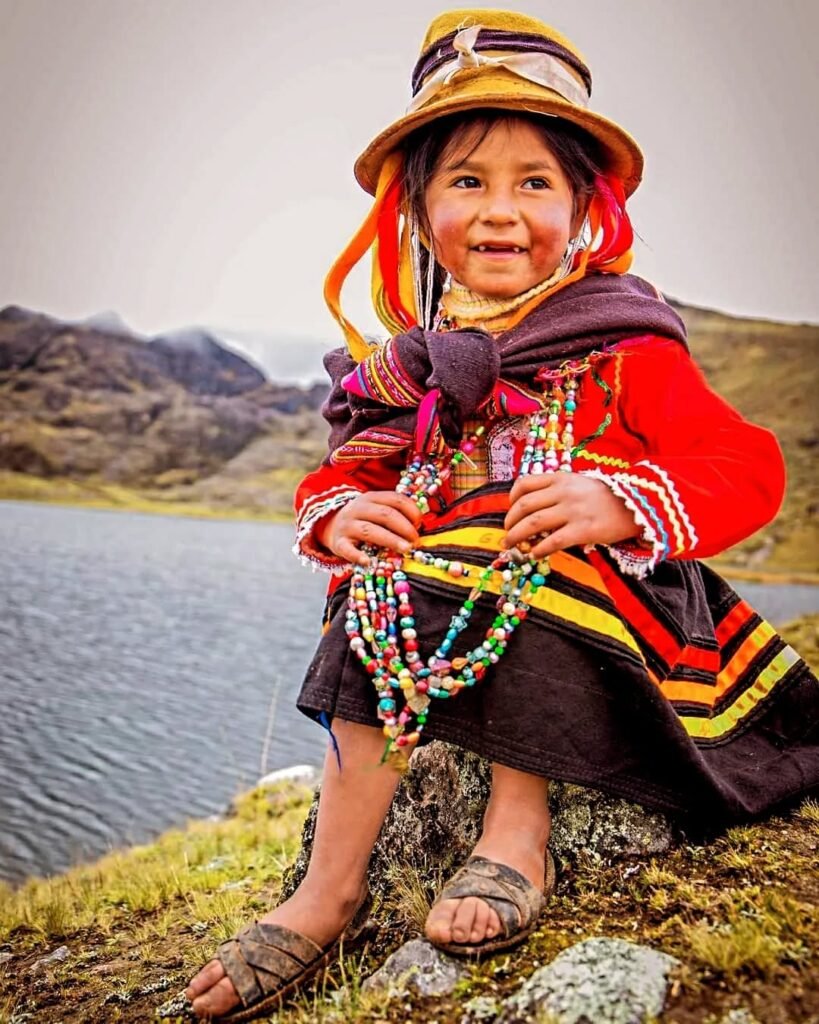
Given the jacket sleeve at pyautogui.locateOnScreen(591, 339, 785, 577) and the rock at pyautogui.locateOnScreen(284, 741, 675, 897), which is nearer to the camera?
the jacket sleeve at pyautogui.locateOnScreen(591, 339, 785, 577)

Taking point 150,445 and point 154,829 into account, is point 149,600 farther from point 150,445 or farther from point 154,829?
point 150,445

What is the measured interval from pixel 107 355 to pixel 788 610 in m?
130

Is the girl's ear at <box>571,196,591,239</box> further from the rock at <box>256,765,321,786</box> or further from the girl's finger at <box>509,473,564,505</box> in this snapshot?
the rock at <box>256,765,321,786</box>

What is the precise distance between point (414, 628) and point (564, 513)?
0.48 metres

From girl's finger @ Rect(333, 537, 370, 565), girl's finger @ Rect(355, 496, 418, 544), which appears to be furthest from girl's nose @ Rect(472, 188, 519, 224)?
girl's finger @ Rect(333, 537, 370, 565)

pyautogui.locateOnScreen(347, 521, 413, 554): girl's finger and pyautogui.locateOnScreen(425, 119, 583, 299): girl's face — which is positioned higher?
pyautogui.locateOnScreen(425, 119, 583, 299): girl's face

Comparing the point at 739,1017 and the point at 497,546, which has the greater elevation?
the point at 497,546

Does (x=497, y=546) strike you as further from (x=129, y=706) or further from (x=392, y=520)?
(x=129, y=706)

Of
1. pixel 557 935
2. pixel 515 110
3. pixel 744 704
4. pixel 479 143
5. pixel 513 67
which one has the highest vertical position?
pixel 513 67

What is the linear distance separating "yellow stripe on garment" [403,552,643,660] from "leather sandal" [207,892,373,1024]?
93cm

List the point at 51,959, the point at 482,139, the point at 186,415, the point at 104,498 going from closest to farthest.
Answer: the point at 482,139 < the point at 51,959 < the point at 104,498 < the point at 186,415

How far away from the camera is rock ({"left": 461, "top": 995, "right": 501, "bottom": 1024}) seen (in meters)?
1.65

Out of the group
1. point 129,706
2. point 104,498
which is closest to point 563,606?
point 129,706

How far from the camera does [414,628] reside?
2.11m
